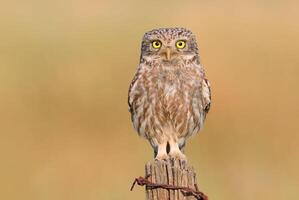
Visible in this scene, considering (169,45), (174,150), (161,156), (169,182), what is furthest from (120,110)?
(169,182)

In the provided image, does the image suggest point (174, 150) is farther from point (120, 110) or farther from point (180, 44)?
point (120, 110)

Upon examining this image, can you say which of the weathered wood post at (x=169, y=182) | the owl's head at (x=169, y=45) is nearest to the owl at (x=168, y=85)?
the owl's head at (x=169, y=45)

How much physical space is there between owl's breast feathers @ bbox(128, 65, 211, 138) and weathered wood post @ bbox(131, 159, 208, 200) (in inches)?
58.2

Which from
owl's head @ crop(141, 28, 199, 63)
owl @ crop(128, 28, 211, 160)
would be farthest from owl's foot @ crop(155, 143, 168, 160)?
owl's head @ crop(141, 28, 199, 63)

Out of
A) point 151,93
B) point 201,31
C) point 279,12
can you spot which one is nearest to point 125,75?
point 201,31

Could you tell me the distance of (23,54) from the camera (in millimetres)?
12938

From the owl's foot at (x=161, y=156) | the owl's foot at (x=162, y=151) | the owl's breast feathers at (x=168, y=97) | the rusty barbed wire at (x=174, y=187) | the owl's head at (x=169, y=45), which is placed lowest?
the rusty barbed wire at (x=174, y=187)

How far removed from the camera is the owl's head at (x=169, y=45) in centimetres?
744

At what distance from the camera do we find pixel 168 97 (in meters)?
7.45

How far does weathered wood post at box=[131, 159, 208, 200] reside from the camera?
234 inches

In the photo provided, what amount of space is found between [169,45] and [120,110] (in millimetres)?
3777

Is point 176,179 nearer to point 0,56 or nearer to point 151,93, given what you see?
point 151,93

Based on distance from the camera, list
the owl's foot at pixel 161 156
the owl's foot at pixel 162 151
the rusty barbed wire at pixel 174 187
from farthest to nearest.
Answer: the owl's foot at pixel 162 151, the owl's foot at pixel 161 156, the rusty barbed wire at pixel 174 187

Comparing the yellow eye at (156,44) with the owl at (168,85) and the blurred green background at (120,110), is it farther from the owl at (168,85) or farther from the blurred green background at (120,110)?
the blurred green background at (120,110)
